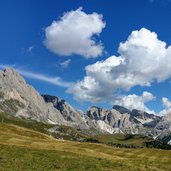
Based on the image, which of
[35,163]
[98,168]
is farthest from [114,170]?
[35,163]

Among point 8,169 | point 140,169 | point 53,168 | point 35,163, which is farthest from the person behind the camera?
point 140,169

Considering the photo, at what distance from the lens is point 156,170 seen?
144ft

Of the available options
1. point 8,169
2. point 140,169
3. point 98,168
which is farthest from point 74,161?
point 8,169

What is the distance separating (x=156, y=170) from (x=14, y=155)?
681 inches

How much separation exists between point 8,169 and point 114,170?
12.6m

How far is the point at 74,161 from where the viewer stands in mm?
44469

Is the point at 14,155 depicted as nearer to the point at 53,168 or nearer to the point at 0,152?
the point at 0,152

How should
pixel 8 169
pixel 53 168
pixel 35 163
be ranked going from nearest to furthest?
pixel 8 169, pixel 53 168, pixel 35 163

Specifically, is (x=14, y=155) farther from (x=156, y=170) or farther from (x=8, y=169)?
(x=156, y=170)

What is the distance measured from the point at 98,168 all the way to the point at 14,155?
10.5 meters

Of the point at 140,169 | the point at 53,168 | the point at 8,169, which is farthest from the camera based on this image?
the point at 140,169

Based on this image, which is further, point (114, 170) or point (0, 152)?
point (0, 152)

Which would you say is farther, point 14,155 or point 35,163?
point 14,155

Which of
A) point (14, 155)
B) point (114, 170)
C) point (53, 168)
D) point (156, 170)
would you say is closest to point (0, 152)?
point (14, 155)
